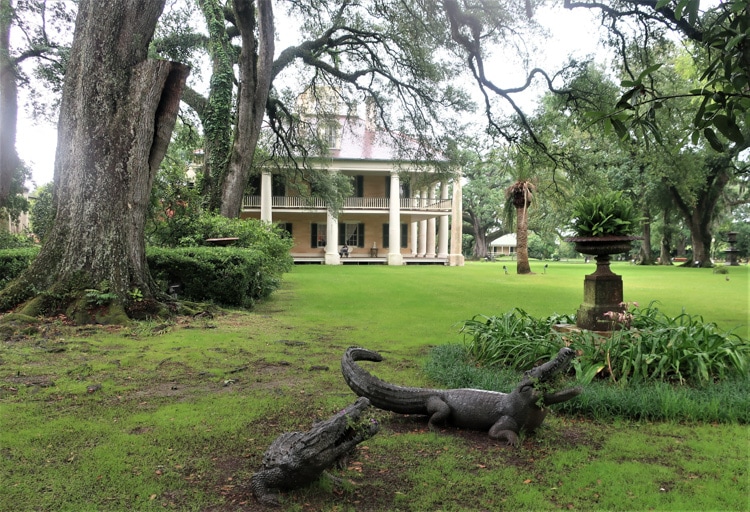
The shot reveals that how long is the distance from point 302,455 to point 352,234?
3287 centimetres

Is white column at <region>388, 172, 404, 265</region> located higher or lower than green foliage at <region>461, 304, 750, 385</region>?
higher

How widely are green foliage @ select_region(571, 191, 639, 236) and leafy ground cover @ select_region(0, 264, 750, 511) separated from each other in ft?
8.95

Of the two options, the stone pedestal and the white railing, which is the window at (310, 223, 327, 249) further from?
the stone pedestal

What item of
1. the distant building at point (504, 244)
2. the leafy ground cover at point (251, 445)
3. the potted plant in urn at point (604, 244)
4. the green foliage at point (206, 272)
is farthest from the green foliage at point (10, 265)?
the distant building at point (504, 244)

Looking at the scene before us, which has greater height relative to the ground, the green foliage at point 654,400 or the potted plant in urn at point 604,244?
the potted plant in urn at point 604,244

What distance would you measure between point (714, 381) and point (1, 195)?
21.3 m

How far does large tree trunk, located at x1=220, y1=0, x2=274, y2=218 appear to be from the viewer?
12.7m

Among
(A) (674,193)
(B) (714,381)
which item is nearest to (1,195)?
(B) (714,381)

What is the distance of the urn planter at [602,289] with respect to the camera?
589cm

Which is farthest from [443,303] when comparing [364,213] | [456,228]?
[456,228]

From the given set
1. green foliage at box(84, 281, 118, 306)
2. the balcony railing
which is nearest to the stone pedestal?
green foliage at box(84, 281, 118, 306)

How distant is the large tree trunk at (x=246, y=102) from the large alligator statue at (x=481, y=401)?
1086cm

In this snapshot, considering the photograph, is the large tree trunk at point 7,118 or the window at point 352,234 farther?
the window at point 352,234

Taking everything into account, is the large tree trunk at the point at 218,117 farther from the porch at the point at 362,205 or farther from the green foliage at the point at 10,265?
the porch at the point at 362,205
